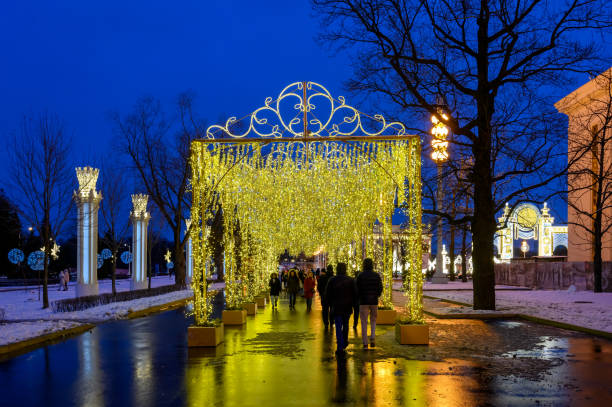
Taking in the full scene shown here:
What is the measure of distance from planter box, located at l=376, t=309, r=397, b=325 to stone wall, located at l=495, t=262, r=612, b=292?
61.4ft

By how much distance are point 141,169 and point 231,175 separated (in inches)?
889

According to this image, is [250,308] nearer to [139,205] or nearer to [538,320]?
[538,320]

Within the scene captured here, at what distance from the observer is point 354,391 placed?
7.71 meters

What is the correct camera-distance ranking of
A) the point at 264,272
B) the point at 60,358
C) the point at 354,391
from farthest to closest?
the point at 264,272 → the point at 60,358 → the point at 354,391

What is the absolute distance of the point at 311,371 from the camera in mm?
9211

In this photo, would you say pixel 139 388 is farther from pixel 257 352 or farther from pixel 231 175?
pixel 231 175

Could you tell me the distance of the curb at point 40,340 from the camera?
11.9m

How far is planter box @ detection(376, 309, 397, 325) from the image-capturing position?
1670 centimetres

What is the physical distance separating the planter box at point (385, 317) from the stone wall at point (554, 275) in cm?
1871

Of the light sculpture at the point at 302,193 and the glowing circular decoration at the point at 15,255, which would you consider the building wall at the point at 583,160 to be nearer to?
the light sculpture at the point at 302,193

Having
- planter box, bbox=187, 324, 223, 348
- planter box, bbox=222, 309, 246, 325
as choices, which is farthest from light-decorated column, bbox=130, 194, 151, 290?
planter box, bbox=187, 324, 223, 348

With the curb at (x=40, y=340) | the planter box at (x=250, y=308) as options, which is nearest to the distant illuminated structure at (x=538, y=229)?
the planter box at (x=250, y=308)

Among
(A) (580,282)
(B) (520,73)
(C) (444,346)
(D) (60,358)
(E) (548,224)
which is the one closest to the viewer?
(D) (60,358)

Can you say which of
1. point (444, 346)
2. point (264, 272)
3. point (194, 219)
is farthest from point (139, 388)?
point (264, 272)
